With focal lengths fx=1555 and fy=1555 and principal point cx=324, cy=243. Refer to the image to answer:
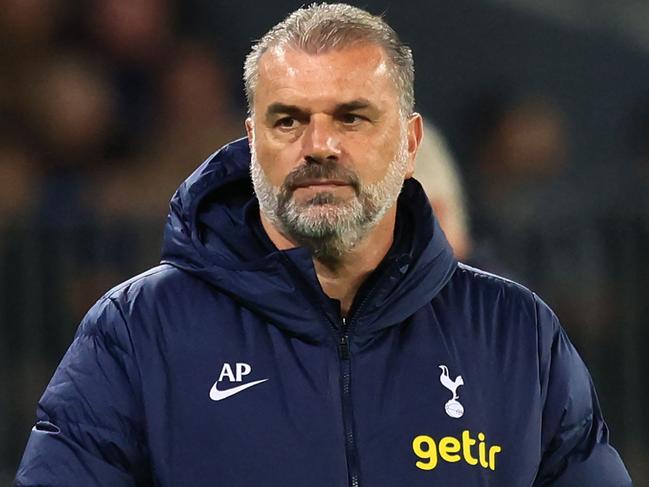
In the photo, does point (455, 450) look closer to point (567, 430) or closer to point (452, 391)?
point (452, 391)

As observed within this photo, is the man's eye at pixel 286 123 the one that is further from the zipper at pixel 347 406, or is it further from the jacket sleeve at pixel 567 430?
the jacket sleeve at pixel 567 430

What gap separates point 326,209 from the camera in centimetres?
239

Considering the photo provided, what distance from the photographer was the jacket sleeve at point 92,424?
2.28 m

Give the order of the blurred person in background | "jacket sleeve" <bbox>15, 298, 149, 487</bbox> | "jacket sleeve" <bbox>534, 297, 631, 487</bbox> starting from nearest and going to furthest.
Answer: "jacket sleeve" <bbox>15, 298, 149, 487</bbox> → "jacket sleeve" <bbox>534, 297, 631, 487</bbox> → the blurred person in background

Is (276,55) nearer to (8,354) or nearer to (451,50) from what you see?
(8,354)

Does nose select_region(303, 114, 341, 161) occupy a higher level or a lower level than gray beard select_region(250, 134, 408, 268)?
higher

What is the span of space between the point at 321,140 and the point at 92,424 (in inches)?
21.4

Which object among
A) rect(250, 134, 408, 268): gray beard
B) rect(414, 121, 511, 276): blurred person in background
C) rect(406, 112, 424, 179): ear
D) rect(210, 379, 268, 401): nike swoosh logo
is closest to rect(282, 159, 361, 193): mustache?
rect(250, 134, 408, 268): gray beard

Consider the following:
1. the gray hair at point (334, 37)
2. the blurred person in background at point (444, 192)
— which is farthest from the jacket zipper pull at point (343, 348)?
the blurred person in background at point (444, 192)

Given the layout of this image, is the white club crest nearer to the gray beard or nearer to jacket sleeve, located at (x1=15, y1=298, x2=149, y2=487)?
the gray beard

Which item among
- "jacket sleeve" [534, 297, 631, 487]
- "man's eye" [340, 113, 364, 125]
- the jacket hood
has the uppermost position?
"man's eye" [340, 113, 364, 125]

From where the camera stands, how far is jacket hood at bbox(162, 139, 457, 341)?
94.1 inches

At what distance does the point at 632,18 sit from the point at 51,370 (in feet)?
10.3

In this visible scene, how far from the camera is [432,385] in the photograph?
7.95 ft
